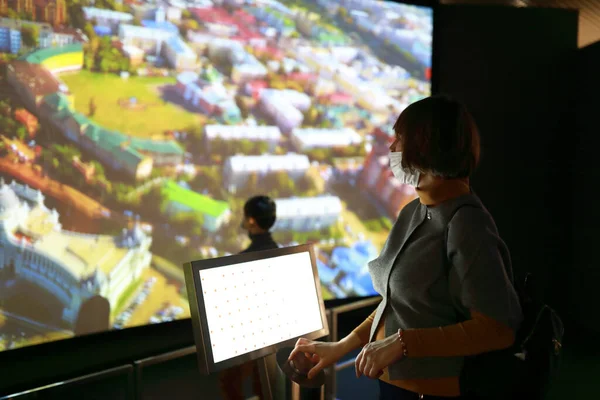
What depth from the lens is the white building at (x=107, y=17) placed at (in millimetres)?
2848

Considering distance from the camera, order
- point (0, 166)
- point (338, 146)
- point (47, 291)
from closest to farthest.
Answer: point (0, 166) < point (47, 291) < point (338, 146)

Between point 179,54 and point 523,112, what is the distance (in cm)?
311

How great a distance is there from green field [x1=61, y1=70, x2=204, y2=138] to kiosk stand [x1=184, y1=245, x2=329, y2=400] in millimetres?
2081

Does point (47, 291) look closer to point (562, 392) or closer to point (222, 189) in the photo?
point (222, 189)

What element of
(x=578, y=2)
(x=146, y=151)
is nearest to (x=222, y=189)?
(x=146, y=151)

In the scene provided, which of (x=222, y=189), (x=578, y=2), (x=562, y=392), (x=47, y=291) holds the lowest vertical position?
(x=562, y=392)

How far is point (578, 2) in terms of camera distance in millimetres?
4852

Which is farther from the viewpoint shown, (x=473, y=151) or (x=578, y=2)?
(x=578, y=2)

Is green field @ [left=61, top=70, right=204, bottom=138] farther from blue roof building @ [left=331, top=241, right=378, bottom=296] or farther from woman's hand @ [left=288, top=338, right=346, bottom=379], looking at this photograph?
woman's hand @ [left=288, top=338, right=346, bottom=379]

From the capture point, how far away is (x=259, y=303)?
123 cm

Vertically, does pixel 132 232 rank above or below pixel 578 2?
below

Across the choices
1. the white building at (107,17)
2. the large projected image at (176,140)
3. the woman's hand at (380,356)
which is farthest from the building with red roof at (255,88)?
the woman's hand at (380,356)

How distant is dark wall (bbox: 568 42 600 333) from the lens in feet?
14.5

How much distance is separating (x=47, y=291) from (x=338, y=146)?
2216 millimetres
